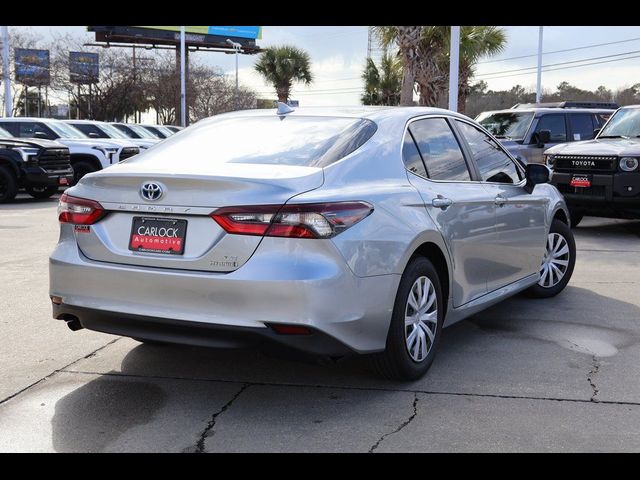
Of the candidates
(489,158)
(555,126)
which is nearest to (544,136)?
(555,126)

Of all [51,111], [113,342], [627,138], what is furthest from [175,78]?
[113,342]

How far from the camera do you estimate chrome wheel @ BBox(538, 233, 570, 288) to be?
22.7 feet

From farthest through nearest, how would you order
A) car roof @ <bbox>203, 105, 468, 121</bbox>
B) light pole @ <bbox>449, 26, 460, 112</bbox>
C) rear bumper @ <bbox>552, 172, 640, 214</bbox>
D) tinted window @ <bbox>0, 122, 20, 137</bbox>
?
tinted window @ <bbox>0, 122, 20, 137</bbox> → light pole @ <bbox>449, 26, 460, 112</bbox> → rear bumper @ <bbox>552, 172, 640, 214</bbox> → car roof @ <bbox>203, 105, 468, 121</bbox>

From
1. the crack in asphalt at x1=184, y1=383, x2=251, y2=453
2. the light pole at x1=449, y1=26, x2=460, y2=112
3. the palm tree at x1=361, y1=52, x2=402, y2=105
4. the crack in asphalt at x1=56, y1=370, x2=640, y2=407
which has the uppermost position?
the palm tree at x1=361, y1=52, x2=402, y2=105

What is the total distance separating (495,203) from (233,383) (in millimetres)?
2262

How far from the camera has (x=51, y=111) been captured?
2045 inches

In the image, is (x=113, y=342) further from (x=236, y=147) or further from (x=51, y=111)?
(x=51, y=111)

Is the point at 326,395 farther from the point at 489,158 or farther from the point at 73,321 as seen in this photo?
the point at 489,158

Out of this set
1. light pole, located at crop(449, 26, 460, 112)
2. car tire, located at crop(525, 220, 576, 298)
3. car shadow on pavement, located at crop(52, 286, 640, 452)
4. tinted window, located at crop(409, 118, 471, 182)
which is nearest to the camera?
car shadow on pavement, located at crop(52, 286, 640, 452)

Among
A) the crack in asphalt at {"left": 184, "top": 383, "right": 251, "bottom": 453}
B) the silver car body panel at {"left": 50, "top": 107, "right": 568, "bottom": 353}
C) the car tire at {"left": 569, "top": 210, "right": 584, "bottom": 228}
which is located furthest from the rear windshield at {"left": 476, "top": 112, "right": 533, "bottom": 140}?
the crack in asphalt at {"left": 184, "top": 383, "right": 251, "bottom": 453}

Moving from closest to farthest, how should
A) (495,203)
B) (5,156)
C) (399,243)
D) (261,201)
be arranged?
1. (261,201)
2. (399,243)
3. (495,203)
4. (5,156)

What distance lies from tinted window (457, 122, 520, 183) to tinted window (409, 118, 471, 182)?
0.25 metres

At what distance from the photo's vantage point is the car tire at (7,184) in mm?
15750

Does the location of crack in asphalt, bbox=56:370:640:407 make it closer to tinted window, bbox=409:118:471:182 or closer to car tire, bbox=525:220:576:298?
tinted window, bbox=409:118:471:182
